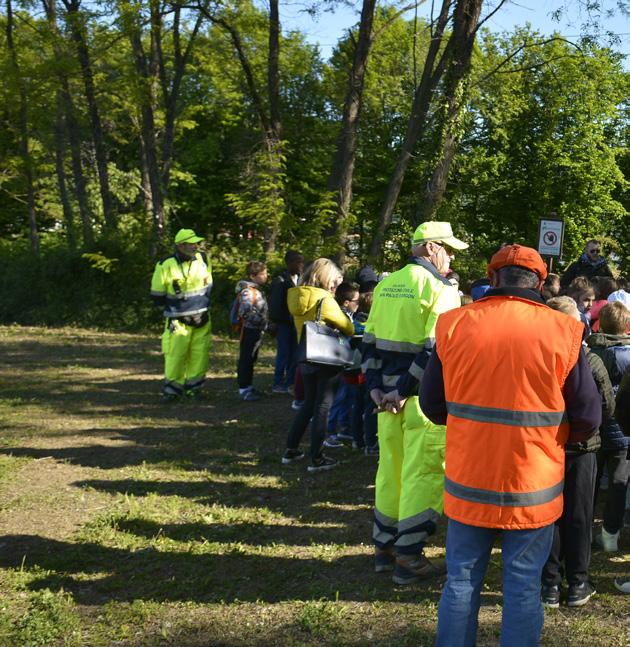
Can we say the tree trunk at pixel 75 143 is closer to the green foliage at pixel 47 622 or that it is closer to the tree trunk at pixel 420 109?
the tree trunk at pixel 420 109

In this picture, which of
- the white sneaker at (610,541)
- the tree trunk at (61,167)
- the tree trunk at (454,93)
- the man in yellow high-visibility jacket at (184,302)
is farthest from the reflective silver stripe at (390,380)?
the tree trunk at (61,167)

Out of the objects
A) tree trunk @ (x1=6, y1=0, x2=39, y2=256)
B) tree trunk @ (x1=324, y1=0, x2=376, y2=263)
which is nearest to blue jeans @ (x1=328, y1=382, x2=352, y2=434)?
tree trunk @ (x1=324, y1=0, x2=376, y2=263)

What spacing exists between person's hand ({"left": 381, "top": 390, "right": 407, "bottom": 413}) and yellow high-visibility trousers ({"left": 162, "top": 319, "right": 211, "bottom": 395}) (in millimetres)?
5719

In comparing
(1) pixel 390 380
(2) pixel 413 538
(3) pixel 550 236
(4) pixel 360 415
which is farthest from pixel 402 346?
(3) pixel 550 236

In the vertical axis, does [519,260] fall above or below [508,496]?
above

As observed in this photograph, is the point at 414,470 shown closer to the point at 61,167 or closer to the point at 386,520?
the point at 386,520

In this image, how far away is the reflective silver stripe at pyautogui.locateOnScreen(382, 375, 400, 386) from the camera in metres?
5.17

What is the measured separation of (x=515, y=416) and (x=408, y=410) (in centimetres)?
161

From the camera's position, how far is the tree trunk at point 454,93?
14.6m

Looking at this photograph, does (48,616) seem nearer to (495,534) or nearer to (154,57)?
(495,534)

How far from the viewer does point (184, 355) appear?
10.6 meters

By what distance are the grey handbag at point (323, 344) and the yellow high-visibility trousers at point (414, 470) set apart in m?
1.91

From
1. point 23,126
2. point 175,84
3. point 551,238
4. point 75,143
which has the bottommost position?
point 551,238

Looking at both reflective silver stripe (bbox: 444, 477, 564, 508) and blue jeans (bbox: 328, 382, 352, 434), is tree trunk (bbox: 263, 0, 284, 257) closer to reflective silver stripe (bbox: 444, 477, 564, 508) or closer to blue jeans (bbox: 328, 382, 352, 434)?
blue jeans (bbox: 328, 382, 352, 434)
